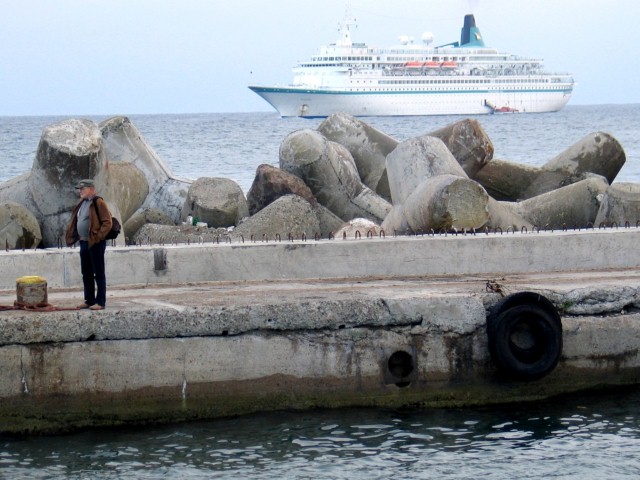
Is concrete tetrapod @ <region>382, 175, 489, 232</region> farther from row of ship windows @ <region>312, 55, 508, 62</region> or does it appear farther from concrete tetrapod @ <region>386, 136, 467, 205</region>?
row of ship windows @ <region>312, 55, 508, 62</region>

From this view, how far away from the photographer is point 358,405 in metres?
10.3

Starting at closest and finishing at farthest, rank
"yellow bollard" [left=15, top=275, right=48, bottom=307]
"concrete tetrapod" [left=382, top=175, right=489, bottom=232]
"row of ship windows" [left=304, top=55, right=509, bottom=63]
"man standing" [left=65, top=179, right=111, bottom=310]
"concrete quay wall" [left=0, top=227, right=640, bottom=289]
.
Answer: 1. "yellow bollard" [left=15, top=275, right=48, bottom=307]
2. "man standing" [left=65, top=179, right=111, bottom=310]
3. "concrete quay wall" [left=0, top=227, right=640, bottom=289]
4. "concrete tetrapod" [left=382, top=175, right=489, bottom=232]
5. "row of ship windows" [left=304, top=55, right=509, bottom=63]

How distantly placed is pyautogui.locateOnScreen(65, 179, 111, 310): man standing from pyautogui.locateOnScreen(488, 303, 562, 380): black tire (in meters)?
3.45

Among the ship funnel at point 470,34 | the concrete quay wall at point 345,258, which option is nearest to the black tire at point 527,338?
the concrete quay wall at point 345,258

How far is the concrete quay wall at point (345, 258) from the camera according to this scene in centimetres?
1165

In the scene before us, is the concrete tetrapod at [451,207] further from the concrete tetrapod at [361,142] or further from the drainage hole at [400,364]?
the concrete tetrapod at [361,142]

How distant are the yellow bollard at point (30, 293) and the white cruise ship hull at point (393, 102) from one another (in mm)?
102493

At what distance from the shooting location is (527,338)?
34.8ft

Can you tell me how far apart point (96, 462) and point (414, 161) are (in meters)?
7.89

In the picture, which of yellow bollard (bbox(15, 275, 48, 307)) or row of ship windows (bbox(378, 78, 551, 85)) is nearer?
yellow bollard (bbox(15, 275, 48, 307))

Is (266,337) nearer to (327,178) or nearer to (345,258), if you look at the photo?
(345,258)

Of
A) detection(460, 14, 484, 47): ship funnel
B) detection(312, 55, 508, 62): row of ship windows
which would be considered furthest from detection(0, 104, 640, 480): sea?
detection(460, 14, 484, 47): ship funnel

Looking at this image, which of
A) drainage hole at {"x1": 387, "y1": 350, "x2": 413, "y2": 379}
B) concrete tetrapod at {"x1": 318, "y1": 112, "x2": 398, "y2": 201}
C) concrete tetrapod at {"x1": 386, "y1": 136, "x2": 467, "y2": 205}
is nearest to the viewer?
drainage hole at {"x1": 387, "y1": 350, "x2": 413, "y2": 379}

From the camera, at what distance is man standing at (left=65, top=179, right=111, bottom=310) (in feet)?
33.5
